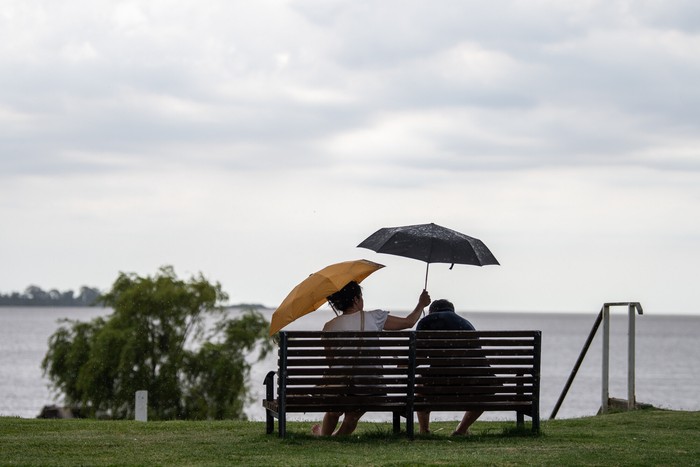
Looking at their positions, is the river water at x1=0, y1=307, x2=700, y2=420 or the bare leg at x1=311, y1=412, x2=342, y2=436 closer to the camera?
the bare leg at x1=311, y1=412, x2=342, y2=436

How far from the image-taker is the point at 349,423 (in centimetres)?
1078

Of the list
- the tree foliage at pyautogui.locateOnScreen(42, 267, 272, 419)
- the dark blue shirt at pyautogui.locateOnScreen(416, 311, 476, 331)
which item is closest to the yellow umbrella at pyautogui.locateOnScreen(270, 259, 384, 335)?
the dark blue shirt at pyautogui.locateOnScreen(416, 311, 476, 331)

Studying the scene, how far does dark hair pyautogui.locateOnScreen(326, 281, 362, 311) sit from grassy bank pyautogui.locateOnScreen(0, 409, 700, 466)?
1.29 metres

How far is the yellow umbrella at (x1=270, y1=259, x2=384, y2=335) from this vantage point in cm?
1045

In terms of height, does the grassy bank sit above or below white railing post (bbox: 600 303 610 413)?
below

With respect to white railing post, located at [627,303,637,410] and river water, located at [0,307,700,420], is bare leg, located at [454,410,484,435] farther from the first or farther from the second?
river water, located at [0,307,700,420]

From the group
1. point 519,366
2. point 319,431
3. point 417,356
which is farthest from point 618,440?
point 319,431

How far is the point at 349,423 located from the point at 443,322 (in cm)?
139

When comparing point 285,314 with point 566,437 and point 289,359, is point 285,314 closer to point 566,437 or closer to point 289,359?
point 289,359

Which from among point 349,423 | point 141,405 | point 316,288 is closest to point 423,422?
point 349,423

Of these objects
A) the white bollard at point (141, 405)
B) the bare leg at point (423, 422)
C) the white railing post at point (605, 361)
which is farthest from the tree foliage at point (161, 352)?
the bare leg at point (423, 422)

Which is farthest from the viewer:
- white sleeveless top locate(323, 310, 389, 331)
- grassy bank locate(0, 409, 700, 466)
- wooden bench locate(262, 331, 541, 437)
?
white sleeveless top locate(323, 310, 389, 331)

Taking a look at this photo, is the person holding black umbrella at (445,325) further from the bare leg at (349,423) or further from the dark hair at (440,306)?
the bare leg at (349,423)

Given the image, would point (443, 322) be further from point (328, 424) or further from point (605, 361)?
point (605, 361)
